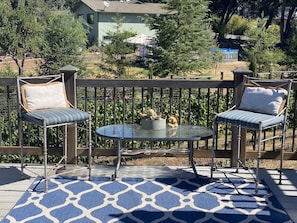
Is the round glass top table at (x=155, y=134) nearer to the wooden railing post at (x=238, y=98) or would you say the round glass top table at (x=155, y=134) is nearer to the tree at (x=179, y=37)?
the wooden railing post at (x=238, y=98)

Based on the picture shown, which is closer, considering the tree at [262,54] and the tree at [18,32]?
the tree at [262,54]

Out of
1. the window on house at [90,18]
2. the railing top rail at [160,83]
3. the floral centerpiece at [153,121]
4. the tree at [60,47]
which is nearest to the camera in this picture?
the floral centerpiece at [153,121]

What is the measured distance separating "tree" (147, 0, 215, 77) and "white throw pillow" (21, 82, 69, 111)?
41.4 feet

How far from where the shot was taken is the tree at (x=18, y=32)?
19594mm

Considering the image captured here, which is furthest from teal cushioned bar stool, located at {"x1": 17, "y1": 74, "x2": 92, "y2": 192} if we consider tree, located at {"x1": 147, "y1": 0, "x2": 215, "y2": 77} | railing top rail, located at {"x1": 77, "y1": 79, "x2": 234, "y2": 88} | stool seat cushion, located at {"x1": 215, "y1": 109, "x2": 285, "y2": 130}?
tree, located at {"x1": 147, "y1": 0, "x2": 215, "y2": 77}

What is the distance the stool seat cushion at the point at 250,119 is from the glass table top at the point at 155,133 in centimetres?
25

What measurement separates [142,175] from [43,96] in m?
1.21

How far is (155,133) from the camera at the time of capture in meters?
3.89

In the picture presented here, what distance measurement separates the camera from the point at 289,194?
3676 mm

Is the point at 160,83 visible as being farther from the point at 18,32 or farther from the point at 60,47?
the point at 18,32

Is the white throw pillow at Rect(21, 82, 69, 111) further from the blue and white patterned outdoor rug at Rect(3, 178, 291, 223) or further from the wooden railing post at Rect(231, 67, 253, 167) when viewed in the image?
the wooden railing post at Rect(231, 67, 253, 167)

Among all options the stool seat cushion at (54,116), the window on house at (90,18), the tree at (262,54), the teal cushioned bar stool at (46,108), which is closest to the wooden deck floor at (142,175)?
the teal cushioned bar stool at (46,108)

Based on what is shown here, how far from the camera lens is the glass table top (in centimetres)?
374

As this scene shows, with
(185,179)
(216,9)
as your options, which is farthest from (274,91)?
(216,9)
